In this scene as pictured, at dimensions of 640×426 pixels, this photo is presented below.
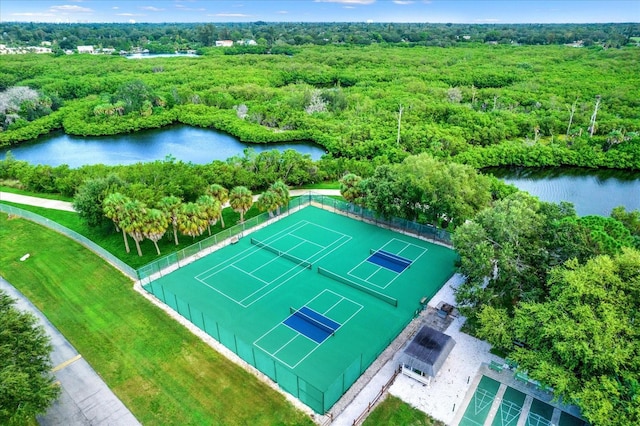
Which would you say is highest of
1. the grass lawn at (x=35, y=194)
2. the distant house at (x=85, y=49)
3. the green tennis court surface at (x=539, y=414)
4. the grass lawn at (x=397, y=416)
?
the distant house at (x=85, y=49)

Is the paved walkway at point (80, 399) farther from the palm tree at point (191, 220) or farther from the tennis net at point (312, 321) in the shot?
the palm tree at point (191, 220)

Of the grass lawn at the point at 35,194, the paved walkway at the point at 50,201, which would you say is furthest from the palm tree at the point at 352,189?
the grass lawn at the point at 35,194

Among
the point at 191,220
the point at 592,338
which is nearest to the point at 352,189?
the point at 191,220

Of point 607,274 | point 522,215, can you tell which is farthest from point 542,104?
point 607,274

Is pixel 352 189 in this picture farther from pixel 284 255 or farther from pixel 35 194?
pixel 35 194

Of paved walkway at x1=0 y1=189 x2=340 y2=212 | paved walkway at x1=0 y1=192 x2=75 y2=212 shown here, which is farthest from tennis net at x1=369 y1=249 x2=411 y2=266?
paved walkway at x1=0 y1=192 x2=75 y2=212

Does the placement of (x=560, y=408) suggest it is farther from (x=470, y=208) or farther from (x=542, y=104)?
(x=542, y=104)
